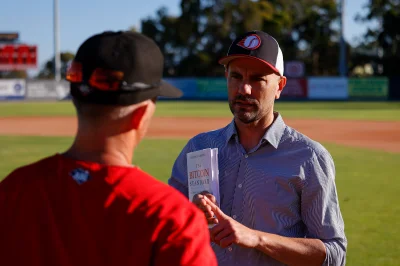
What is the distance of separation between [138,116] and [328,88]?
52.7m

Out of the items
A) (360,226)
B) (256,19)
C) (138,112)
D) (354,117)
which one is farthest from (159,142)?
(256,19)

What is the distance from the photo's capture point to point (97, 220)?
6.28ft

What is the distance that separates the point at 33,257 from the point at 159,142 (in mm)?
17881

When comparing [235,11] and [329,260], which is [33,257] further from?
[235,11]

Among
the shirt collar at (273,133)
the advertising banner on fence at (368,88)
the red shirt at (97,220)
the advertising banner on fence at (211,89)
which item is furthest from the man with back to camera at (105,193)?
the advertising banner on fence at (211,89)

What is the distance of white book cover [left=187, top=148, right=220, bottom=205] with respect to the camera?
313 cm

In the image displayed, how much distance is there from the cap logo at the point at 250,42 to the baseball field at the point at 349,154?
4.33 m

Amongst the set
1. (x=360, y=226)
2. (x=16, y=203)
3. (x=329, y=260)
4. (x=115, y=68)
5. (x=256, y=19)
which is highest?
(x=256, y=19)

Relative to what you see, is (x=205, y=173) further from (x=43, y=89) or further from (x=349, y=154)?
(x=43, y=89)

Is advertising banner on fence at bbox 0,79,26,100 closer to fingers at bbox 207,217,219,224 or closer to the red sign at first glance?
the red sign

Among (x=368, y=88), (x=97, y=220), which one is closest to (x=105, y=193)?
(x=97, y=220)

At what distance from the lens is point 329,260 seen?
3252 millimetres

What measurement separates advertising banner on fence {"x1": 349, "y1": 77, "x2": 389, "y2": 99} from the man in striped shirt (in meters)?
50.9

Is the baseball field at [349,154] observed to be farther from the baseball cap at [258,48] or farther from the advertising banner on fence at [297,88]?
the advertising banner on fence at [297,88]
